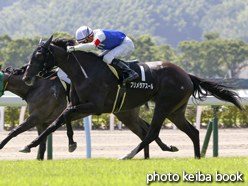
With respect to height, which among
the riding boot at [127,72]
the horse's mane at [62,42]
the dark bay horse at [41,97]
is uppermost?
the horse's mane at [62,42]

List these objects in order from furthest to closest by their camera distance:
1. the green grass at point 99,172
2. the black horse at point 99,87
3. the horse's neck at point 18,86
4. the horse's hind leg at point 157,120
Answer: the horse's neck at point 18,86
the horse's hind leg at point 157,120
the black horse at point 99,87
the green grass at point 99,172

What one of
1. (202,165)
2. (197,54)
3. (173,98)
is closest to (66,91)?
(173,98)

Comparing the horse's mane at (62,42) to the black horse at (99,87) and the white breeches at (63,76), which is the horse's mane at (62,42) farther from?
the white breeches at (63,76)

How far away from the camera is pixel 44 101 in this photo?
6.08 metres

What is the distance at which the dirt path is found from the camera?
718cm

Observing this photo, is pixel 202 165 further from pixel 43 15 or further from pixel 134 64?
pixel 43 15

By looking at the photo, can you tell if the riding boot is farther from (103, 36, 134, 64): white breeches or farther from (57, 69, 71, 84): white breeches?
(57, 69, 71, 84): white breeches

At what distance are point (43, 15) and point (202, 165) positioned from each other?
651ft

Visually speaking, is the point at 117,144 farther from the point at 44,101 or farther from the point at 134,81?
the point at 134,81

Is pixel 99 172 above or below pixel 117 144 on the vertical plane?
above

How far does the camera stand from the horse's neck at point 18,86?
623 centimetres

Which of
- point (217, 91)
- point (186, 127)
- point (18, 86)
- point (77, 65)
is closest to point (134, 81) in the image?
point (77, 65)

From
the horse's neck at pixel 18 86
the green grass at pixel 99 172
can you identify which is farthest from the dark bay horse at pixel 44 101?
the green grass at pixel 99 172

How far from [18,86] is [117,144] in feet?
9.20
